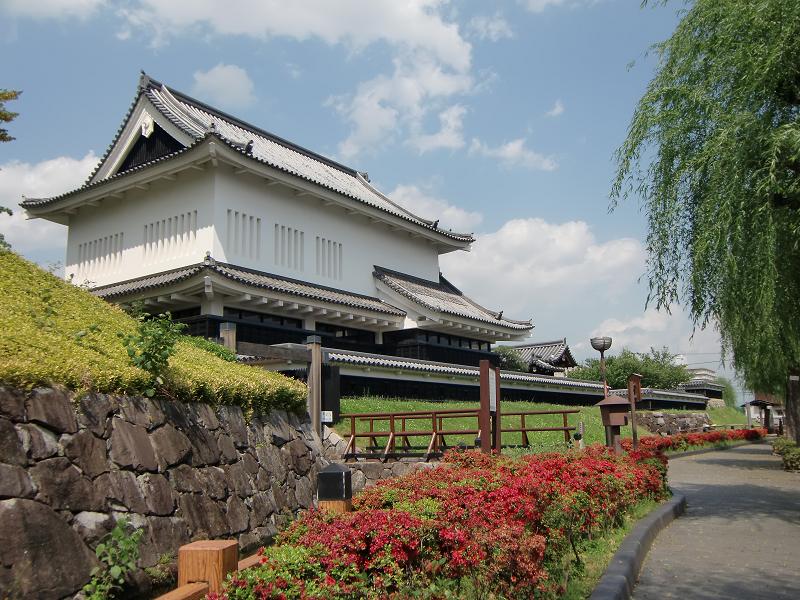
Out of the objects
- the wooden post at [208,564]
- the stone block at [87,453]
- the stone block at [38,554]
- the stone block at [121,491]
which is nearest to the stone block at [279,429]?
the stone block at [121,491]

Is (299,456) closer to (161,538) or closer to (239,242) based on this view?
(161,538)

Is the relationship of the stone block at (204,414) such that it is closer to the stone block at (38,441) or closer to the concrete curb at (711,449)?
the stone block at (38,441)

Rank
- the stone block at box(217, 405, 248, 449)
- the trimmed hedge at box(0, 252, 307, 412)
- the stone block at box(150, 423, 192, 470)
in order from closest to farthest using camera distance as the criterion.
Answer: the trimmed hedge at box(0, 252, 307, 412) → the stone block at box(150, 423, 192, 470) → the stone block at box(217, 405, 248, 449)

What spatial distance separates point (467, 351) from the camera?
96.6 feet

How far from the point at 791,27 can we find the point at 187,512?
9594 millimetres

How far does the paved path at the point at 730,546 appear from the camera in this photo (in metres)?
6.71

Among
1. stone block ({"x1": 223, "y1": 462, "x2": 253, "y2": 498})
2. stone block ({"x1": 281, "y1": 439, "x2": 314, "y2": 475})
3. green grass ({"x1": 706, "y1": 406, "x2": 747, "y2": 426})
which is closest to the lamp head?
stone block ({"x1": 281, "y1": 439, "x2": 314, "y2": 475})

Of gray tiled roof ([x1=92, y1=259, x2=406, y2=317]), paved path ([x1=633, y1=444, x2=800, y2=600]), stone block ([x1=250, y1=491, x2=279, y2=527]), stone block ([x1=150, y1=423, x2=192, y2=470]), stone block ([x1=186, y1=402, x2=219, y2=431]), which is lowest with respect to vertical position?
paved path ([x1=633, y1=444, x2=800, y2=600])

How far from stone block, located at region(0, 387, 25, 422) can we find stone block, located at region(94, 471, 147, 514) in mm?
890

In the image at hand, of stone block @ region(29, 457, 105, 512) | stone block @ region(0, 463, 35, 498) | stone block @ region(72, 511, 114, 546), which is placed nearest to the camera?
stone block @ region(0, 463, 35, 498)

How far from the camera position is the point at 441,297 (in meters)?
29.9

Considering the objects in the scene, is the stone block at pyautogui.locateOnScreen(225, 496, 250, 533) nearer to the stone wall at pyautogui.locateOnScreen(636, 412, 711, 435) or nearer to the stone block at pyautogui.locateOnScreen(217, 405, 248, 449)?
the stone block at pyautogui.locateOnScreen(217, 405, 248, 449)

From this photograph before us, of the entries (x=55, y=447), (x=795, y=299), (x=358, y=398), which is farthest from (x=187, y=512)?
(x=358, y=398)

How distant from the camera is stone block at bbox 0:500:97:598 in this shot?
4.83 metres
